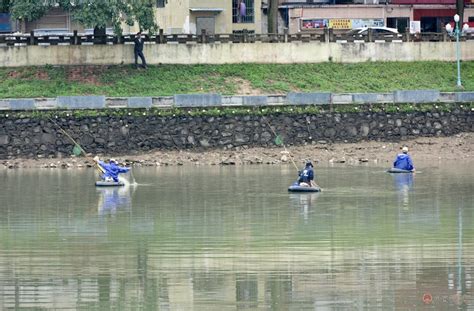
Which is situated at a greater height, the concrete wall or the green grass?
the concrete wall

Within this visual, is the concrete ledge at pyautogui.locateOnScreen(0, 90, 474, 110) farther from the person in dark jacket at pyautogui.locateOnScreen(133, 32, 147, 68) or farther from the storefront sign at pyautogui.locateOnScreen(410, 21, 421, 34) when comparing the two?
the storefront sign at pyautogui.locateOnScreen(410, 21, 421, 34)

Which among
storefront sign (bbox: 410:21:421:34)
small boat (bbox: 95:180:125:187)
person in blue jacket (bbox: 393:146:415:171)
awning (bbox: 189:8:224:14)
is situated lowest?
small boat (bbox: 95:180:125:187)

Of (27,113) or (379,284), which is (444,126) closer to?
(27,113)

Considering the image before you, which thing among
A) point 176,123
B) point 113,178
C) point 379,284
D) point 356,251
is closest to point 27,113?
point 176,123

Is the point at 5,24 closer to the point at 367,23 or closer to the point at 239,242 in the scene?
the point at 367,23

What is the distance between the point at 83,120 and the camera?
67312 mm

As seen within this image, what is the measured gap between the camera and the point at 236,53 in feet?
253

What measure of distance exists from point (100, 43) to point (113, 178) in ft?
67.1

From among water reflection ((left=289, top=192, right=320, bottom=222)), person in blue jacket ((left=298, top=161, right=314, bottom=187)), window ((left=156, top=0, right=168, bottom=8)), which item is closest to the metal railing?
window ((left=156, top=0, right=168, bottom=8))

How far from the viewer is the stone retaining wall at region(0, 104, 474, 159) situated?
6662cm

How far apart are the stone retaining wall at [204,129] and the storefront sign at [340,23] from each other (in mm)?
25139

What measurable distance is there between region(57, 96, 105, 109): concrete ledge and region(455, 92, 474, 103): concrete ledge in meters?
16.5

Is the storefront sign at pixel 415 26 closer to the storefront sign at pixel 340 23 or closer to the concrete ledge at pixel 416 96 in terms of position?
the storefront sign at pixel 340 23

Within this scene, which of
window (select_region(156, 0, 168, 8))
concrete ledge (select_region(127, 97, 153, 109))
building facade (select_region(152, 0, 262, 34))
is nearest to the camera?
concrete ledge (select_region(127, 97, 153, 109))
